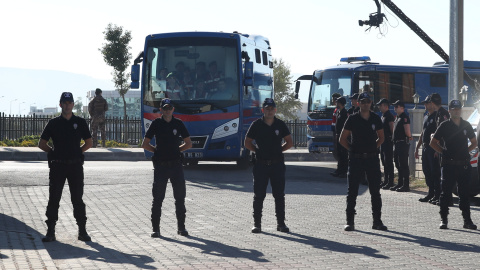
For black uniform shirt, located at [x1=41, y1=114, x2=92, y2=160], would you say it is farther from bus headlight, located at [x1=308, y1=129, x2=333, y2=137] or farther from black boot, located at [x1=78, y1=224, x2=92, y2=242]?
bus headlight, located at [x1=308, y1=129, x2=333, y2=137]

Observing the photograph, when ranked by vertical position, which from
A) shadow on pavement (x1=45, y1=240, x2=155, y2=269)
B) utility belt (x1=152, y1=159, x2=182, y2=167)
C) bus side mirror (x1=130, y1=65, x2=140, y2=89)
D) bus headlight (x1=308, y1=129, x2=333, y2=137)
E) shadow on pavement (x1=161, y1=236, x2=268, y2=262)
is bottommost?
shadow on pavement (x1=45, y1=240, x2=155, y2=269)

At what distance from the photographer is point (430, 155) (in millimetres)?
14500

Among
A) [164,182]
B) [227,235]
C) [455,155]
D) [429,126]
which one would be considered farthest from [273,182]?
[429,126]

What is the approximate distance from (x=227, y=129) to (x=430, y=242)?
36.8 ft

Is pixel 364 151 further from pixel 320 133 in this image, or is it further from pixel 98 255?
pixel 320 133

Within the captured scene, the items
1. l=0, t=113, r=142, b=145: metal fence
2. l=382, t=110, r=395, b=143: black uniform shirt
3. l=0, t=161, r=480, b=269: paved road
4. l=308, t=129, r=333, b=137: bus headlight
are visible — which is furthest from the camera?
l=0, t=113, r=142, b=145: metal fence

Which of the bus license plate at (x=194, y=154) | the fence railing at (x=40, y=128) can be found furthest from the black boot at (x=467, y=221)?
the fence railing at (x=40, y=128)

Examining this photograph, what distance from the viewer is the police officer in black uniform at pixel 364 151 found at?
11352mm

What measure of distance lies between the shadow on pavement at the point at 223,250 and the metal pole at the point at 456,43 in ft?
34.9

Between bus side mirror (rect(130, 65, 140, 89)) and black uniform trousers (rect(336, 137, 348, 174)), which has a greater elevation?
bus side mirror (rect(130, 65, 140, 89))

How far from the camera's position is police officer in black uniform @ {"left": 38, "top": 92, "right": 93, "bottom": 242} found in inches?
403

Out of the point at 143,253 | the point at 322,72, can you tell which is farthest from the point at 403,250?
the point at 322,72

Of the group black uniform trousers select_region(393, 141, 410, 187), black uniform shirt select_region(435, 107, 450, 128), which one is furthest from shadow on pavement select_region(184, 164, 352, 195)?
black uniform shirt select_region(435, 107, 450, 128)

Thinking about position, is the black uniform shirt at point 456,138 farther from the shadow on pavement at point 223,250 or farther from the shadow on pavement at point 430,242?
the shadow on pavement at point 223,250
